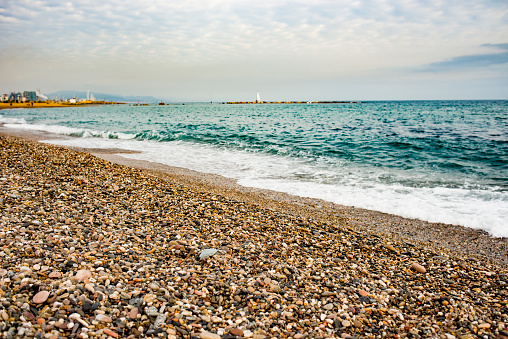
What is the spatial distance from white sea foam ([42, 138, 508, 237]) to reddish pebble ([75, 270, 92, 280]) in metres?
7.41

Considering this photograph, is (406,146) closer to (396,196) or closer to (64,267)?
(396,196)

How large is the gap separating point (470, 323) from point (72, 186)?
27.8 feet

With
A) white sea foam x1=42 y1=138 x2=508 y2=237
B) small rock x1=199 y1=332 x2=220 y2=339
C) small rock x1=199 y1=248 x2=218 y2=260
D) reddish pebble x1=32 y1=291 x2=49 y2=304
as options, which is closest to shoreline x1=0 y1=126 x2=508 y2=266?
white sea foam x1=42 y1=138 x2=508 y2=237

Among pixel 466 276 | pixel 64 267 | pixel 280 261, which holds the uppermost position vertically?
pixel 64 267

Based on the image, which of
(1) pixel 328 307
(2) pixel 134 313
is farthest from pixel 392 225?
(2) pixel 134 313

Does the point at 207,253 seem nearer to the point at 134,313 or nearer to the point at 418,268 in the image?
the point at 134,313

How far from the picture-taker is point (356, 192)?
34.3 feet

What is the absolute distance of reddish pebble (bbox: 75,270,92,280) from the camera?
3749 mm

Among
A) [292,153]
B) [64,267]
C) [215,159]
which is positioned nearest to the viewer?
[64,267]

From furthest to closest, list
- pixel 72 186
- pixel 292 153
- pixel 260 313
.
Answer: pixel 292 153, pixel 72 186, pixel 260 313

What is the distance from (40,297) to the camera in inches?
130

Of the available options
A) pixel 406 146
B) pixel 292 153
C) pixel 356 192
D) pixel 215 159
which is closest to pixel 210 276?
pixel 356 192

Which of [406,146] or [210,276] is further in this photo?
[406,146]

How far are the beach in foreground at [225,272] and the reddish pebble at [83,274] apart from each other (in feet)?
0.04
